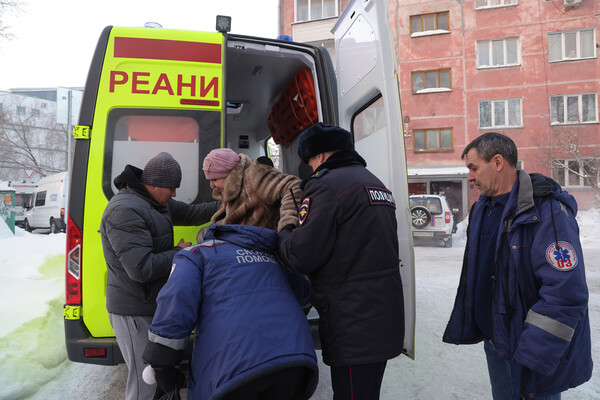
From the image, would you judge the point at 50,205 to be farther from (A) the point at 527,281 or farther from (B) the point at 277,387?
(A) the point at 527,281

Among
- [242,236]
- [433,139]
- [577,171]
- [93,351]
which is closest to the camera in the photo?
[242,236]

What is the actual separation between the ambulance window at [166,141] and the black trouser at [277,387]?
1.63m

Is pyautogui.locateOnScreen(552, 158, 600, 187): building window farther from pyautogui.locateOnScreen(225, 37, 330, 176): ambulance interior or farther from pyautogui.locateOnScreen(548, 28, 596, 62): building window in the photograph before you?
pyautogui.locateOnScreen(225, 37, 330, 176): ambulance interior

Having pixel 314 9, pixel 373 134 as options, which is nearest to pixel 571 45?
pixel 314 9

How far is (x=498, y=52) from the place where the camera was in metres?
→ 20.0

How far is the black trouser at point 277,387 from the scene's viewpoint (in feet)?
4.74

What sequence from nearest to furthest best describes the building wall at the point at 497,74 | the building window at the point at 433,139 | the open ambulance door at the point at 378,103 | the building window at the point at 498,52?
the open ambulance door at the point at 378,103 < the building wall at the point at 497,74 < the building window at the point at 498,52 < the building window at the point at 433,139

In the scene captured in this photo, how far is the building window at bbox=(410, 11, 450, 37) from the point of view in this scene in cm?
2025

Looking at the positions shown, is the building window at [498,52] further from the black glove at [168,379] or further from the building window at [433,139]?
the black glove at [168,379]

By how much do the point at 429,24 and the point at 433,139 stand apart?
19.8 ft

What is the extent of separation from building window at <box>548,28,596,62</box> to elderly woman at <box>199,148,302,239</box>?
22231mm

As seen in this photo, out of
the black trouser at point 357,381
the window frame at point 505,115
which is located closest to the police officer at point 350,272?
the black trouser at point 357,381

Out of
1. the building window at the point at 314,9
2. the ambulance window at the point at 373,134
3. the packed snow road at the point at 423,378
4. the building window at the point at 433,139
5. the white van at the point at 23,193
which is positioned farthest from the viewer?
the white van at the point at 23,193

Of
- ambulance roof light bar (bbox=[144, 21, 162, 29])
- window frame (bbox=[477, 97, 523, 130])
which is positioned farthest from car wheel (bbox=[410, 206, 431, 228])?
ambulance roof light bar (bbox=[144, 21, 162, 29])
